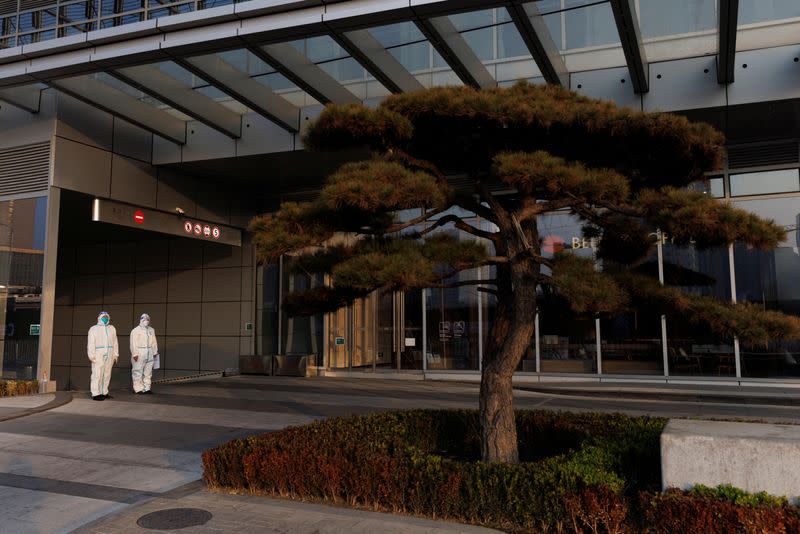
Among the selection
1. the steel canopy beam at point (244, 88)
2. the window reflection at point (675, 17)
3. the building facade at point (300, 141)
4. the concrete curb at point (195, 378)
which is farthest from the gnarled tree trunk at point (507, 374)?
the concrete curb at point (195, 378)

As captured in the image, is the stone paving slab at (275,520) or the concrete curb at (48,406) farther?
the concrete curb at (48,406)

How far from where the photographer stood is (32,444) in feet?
26.3

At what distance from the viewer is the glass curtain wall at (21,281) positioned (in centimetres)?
1304

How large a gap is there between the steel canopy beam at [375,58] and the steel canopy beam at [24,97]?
7.56 meters

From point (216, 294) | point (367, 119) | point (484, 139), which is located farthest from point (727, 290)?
point (216, 294)

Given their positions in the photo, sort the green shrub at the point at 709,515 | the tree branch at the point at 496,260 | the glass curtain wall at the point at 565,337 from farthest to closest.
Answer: the glass curtain wall at the point at 565,337 < the tree branch at the point at 496,260 < the green shrub at the point at 709,515

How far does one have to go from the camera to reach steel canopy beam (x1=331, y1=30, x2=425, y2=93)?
1008 cm

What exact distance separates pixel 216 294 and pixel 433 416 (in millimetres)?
12571

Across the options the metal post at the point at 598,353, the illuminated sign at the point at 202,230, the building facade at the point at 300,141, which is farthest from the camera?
the illuminated sign at the point at 202,230

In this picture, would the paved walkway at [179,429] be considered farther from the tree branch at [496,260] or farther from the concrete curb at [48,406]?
the tree branch at [496,260]

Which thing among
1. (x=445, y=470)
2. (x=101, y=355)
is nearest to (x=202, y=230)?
(x=101, y=355)

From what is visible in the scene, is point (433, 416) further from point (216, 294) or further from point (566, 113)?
point (216, 294)

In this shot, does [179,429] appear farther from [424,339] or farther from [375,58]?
[424,339]

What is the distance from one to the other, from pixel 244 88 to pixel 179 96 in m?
1.40
